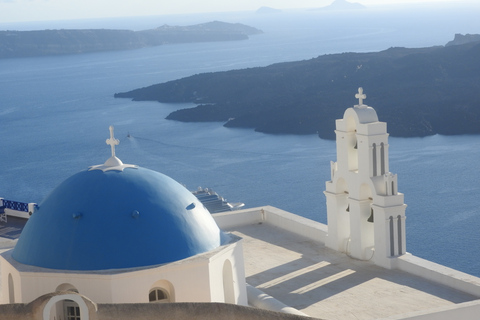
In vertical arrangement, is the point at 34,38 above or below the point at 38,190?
above

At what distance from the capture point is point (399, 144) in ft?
223

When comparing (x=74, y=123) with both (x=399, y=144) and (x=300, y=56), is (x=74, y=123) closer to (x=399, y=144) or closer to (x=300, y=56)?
(x=399, y=144)

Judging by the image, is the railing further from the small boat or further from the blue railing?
the small boat

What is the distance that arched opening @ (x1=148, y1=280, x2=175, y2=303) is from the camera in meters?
9.83

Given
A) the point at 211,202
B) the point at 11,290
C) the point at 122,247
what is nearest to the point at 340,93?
the point at 211,202

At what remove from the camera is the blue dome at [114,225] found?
9.78 m

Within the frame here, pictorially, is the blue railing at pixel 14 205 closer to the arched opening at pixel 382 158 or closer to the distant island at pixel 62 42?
the arched opening at pixel 382 158

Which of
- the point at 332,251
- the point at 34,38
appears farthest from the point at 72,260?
the point at 34,38

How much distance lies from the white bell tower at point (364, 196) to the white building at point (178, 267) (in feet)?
0.08

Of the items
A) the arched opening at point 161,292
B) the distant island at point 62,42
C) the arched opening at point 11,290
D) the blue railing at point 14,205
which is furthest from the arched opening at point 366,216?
the distant island at point 62,42

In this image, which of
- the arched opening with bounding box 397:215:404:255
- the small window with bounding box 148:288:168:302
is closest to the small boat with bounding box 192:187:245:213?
the arched opening with bounding box 397:215:404:255

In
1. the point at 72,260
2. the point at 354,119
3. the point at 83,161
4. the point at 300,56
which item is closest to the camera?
the point at 72,260

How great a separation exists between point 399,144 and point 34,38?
112 metres

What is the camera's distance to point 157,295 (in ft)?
32.4
